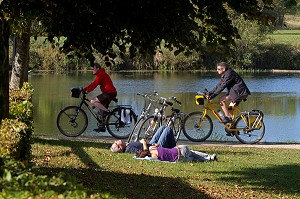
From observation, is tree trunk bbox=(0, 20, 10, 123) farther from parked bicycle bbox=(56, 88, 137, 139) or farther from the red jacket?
Answer: parked bicycle bbox=(56, 88, 137, 139)

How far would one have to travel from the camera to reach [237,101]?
634 inches

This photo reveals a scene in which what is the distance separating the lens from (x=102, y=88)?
1634cm

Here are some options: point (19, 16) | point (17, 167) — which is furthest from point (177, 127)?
point (17, 167)

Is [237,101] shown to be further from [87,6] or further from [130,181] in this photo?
[87,6]

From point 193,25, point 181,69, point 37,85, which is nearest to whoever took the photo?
point 193,25

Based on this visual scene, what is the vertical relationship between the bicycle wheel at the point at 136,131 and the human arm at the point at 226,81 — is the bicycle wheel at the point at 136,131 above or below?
below

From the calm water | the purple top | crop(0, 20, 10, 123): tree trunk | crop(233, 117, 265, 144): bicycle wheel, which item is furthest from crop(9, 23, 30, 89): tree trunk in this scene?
crop(0, 20, 10, 123): tree trunk

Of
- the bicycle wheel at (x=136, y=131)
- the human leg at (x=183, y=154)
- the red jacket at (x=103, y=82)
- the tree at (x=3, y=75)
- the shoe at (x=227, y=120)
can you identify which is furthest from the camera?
the shoe at (x=227, y=120)

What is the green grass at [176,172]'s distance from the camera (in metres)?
8.80

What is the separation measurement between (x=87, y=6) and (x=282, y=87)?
28.8 m

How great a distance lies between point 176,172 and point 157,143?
1.48 m

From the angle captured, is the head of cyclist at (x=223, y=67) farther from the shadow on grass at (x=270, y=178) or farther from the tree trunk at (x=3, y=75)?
the tree trunk at (x=3, y=75)

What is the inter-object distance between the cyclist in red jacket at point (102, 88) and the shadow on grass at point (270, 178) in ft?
17.6

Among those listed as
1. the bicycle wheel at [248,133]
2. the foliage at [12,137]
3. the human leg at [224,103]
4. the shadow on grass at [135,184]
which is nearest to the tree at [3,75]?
the foliage at [12,137]
